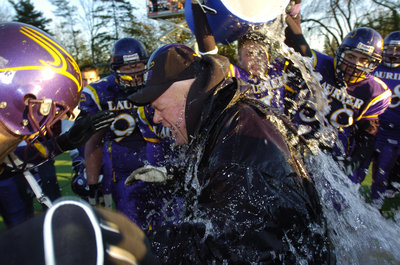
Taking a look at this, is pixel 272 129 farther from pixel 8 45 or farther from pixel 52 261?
pixel 8 45

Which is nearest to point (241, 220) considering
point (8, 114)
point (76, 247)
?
point (76, 247)

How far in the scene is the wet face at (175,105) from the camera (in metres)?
1.58

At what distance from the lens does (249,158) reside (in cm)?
121

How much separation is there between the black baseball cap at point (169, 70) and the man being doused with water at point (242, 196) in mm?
135

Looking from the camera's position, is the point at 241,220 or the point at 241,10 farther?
the point at 241,10

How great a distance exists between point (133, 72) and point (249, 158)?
256cm

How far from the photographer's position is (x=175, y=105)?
5.45 ft

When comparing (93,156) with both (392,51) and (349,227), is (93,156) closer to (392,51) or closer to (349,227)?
(349,227)

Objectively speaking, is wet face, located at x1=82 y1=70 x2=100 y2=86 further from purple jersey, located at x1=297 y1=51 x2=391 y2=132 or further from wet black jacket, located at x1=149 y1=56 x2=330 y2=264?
wet black jacket, located at x1=149 y1=56 x2=330 y2=264

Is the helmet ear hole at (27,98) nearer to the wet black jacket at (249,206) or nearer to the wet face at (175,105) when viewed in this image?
the wet face at (175,105)

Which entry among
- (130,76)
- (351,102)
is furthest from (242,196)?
(351,102)

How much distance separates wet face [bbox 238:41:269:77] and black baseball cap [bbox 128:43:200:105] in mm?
2073

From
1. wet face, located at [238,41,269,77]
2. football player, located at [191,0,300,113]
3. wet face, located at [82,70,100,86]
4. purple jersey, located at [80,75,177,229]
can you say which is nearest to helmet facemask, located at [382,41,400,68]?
football player, located at [191,0,300,113]

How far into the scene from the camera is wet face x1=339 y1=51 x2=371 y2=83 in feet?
11.6
